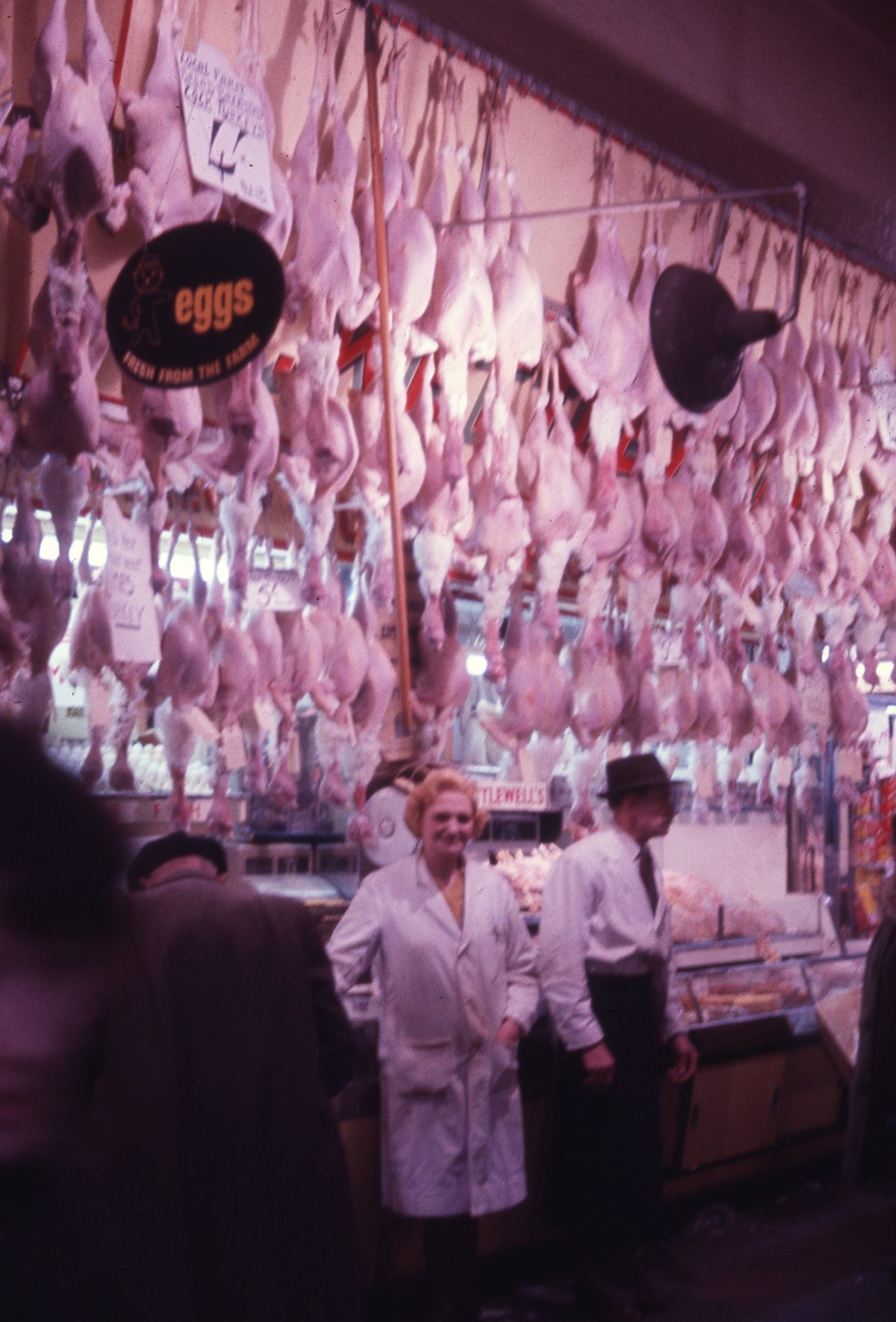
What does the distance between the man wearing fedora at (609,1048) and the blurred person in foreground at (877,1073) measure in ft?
2.61

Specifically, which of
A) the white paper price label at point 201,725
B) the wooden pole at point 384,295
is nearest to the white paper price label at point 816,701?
the wooden pole at point 384,295

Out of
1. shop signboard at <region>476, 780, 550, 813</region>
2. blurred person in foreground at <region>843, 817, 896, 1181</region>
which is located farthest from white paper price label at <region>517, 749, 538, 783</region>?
blurred person in foreground at <region>843, 817, 896, 1181</region>

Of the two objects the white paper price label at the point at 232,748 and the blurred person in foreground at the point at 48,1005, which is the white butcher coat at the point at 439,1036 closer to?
the white paper price label at the point at 232,748

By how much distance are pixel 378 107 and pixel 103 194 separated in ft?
4.97

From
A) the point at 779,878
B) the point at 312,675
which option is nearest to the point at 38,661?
the point at 312,675

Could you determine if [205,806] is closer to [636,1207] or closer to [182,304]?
[636,1207]

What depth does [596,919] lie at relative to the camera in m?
4.64

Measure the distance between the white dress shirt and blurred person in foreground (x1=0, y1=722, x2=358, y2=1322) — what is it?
6.00ft

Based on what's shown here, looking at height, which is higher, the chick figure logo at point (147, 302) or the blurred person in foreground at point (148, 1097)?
the chick figure logo at point (147, 302)

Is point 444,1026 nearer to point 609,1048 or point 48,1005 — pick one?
point 609,1048

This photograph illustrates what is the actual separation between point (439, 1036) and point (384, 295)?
228 cm

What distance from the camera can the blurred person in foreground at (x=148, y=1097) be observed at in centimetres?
136

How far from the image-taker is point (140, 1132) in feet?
7.12

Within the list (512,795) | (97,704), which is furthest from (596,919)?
(97,704)
